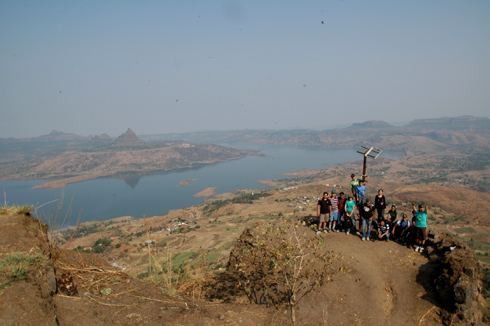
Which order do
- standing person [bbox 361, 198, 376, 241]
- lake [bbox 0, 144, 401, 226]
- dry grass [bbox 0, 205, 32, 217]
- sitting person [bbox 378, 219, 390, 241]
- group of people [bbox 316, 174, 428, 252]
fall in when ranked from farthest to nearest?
lake [bbox 0, 144, 401, 226], sitting person [bbox 378, 219, 390, 241], standing person [bbox 361, 198, 376, 241], group of people [bbox 316, 174, 428, 252], dry grass [bbox 0, 205, 32, 217]

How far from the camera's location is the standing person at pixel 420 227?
9.15 metres

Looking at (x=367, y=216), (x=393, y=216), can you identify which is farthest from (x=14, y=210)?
(x=393, y=216)

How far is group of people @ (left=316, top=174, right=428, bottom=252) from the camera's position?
9.48 meters

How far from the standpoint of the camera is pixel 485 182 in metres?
88.3

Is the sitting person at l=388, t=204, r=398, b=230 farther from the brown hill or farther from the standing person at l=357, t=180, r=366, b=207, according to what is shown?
the standing person at l=357, t=180, r=366, b=207

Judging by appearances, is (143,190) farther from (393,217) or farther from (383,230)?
(393,217)

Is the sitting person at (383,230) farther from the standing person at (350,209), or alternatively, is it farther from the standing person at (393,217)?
the standing person at (350,209)

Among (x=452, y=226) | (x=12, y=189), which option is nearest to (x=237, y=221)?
(x=452, y=226)

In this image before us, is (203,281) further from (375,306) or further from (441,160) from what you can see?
(441,160)

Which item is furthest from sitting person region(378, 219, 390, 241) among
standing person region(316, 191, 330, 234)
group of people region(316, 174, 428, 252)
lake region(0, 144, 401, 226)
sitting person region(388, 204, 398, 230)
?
lake region(0, 144, 401, 226)

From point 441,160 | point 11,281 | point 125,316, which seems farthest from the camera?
point 441,160

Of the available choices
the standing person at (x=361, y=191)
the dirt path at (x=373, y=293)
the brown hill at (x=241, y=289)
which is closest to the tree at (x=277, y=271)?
the brown hill at (x=241, y=289)

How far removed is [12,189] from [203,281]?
5793 inches

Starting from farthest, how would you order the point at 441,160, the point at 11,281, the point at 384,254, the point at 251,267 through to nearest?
the point at 441,160, the point at 384,254, the point at 251,267, the point at 11,281
